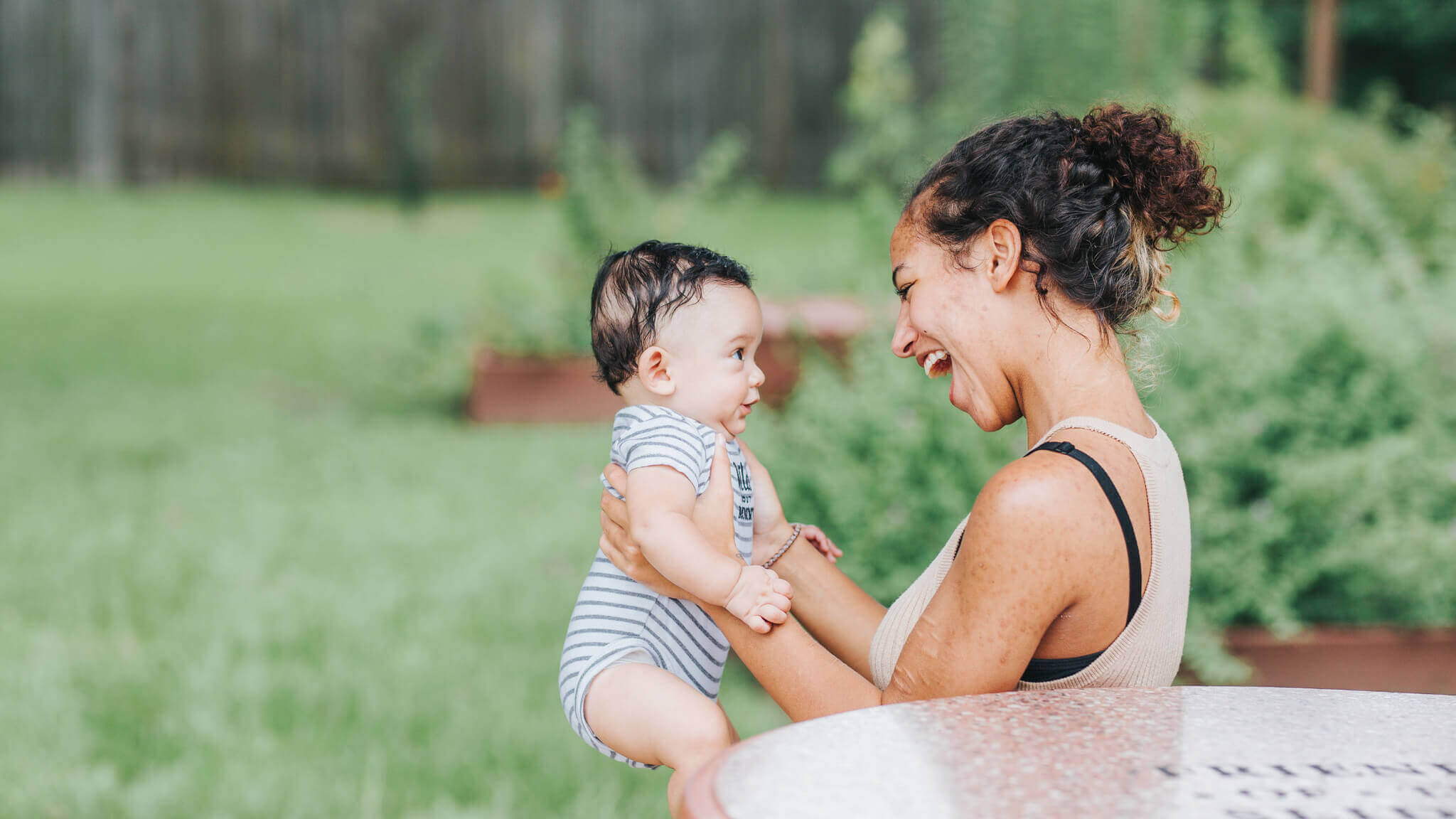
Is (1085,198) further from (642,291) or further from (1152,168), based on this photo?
(642,291)

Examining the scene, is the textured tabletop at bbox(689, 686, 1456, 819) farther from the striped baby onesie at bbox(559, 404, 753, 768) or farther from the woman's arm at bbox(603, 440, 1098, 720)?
the striped baby onesie at bbox(559, 404, 753, 768)

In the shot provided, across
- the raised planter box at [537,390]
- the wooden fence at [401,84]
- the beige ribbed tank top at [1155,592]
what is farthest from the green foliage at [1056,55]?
the wooden fence at [401,84]

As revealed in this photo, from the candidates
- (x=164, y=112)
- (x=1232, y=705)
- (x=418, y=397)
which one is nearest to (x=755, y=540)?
(x=1232, y=705)

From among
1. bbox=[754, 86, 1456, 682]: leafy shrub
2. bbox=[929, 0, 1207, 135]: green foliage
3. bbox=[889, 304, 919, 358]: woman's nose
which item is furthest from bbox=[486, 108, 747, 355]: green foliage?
bbox=[889, 304, 919, 358]: woman's nose

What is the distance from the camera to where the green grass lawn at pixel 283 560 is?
286 cm

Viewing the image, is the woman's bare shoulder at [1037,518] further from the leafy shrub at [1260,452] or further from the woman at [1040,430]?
the leafy shrub at [1260,452]

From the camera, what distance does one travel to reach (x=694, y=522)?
1521 millimetres

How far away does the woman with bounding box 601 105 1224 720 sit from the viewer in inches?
52.4

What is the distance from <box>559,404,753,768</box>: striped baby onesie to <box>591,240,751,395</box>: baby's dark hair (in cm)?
8

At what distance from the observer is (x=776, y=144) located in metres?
11.8

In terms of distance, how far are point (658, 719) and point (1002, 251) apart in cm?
72

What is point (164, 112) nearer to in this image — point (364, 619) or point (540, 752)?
point (364, 619)

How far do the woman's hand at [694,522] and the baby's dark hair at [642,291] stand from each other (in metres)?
0.17

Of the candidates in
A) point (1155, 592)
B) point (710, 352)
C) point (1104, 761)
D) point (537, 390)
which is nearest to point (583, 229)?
point (537, 390)
